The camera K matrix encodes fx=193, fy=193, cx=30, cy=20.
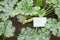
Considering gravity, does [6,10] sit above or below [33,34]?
above

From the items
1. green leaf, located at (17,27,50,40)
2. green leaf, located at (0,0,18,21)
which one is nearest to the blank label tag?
green leaf, located at (17,27,50,40)

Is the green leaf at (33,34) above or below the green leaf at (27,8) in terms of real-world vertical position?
below

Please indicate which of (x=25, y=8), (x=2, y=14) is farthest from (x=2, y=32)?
(x=25, y=8)

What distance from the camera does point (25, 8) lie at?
5.99 feet

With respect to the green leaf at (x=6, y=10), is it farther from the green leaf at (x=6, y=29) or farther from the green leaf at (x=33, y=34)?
the green leaf at (x=33, y=34)

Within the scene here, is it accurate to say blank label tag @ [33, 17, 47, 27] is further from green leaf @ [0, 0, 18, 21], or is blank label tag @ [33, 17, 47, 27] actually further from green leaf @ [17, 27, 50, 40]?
green leaf @ [0, 0, 18, 21]

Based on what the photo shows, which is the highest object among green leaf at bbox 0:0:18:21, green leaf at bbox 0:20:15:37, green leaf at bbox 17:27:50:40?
green leaf at bbox 0:0:18:21

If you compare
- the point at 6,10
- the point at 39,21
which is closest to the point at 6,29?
the point at 6,10

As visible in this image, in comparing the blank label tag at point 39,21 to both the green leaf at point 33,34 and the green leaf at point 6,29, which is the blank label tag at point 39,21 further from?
the green leaf at point 6,29

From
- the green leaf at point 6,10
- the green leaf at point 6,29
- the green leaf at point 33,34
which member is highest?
the green leaf at point 6,10

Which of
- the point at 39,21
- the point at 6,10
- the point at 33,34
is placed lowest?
the point at 33,34

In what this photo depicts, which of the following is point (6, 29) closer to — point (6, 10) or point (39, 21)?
point (6, 10)

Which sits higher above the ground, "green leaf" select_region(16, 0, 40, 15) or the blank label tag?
"green leaf" select_region(16, 0, 40, 15)

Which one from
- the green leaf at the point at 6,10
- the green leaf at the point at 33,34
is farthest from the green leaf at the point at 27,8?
the green leaf at the point at 33,34
